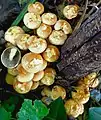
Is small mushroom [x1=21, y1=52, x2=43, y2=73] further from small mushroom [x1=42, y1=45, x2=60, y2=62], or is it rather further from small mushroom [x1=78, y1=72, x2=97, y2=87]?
small mushroom [x1=78, y1=72, x2=97, y2=87]

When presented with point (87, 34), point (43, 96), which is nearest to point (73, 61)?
point (87, 34)

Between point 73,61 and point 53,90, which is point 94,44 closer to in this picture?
point 73,61

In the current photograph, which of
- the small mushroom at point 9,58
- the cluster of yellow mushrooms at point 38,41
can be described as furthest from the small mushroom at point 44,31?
the small mushroom at point 9,58

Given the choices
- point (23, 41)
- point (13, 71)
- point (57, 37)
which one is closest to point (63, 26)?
point (57, 37)

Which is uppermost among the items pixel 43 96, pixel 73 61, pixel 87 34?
pixel 87 34

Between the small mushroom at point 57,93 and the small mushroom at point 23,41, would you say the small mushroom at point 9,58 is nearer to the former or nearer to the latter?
the small mushroom at point 23,41

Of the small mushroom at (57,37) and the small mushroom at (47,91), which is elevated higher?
the small mushroom at (57,37)

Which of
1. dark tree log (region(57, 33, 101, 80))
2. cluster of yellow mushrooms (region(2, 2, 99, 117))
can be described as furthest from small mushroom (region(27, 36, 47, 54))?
dark tree log (region(57, 33, 101, 80))
